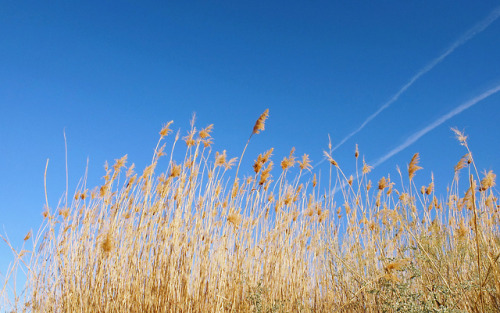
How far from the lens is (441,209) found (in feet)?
15.4

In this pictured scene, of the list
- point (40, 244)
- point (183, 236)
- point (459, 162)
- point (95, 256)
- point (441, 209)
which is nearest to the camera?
point (459, 162)

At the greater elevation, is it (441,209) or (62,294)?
(441,209)

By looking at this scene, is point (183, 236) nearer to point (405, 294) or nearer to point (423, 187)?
point (405, 294)

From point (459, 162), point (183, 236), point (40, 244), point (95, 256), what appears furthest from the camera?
point (40, 244)

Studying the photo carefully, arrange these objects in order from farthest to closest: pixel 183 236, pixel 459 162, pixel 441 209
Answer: pixel 441 209 < pixel 183 236 < pixel 459 162

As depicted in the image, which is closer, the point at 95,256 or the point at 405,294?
the point at 405,294

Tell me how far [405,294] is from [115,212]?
7.80ft

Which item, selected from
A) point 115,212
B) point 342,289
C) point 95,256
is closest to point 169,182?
point 115,212

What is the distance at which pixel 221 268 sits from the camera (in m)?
2.97

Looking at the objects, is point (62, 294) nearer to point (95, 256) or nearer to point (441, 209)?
point (95, 256)

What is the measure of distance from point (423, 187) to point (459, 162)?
2.31 metres

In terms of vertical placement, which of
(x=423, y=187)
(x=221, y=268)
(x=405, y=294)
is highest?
(x=423, y=187)

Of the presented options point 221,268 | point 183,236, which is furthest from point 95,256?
point 221,268

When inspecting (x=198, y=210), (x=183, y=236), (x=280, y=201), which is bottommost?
(x=183, y=236)
